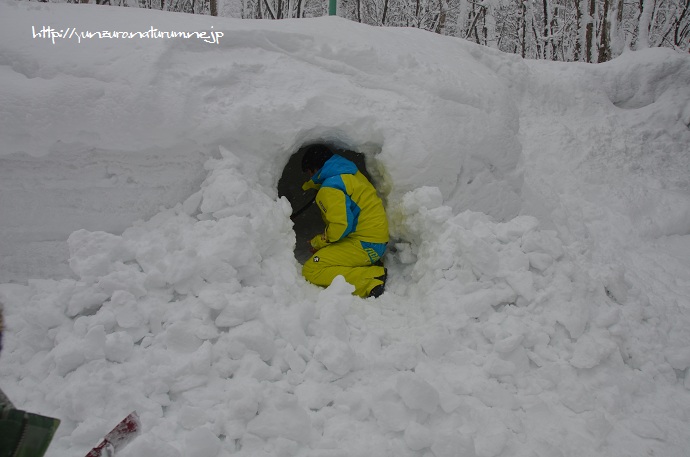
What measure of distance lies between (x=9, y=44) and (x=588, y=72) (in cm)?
564

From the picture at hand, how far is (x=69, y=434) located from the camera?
1.90 metres

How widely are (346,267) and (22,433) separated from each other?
2.43m

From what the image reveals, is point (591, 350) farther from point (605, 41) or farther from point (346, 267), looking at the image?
point (605, 41)

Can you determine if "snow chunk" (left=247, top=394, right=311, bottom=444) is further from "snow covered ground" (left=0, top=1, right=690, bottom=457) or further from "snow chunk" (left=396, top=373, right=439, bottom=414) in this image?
"snow chunk" (left=396, top=373, right=439, bottom=414)

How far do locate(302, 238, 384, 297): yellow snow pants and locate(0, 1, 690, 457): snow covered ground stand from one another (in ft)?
0.59

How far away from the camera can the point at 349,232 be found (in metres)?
3.49

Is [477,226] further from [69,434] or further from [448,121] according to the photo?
[69,434]

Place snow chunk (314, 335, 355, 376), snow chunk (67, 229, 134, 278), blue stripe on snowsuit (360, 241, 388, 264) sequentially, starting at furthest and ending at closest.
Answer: blue stripe on snowsuit (360, 241, 388, 264), snow chunk (67, 229, 134, 278), snow chunk (314, 335, 355, 376)

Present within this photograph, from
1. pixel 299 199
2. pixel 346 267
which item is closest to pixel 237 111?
pixel 346 267

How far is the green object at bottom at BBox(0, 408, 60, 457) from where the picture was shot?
1.19m

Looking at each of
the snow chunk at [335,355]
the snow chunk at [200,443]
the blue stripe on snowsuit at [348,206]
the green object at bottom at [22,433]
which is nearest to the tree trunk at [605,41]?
the blue stripe on snowsuit at [348,206]

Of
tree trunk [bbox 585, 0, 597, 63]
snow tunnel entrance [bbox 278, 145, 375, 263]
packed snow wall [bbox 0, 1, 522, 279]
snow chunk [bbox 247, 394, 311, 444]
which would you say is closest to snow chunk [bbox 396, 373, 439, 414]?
snow chunk [bbox 247, 394, 311, 444]

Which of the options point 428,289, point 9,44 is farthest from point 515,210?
point 9,44

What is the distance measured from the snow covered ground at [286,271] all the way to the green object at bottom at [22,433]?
59 centimetres
